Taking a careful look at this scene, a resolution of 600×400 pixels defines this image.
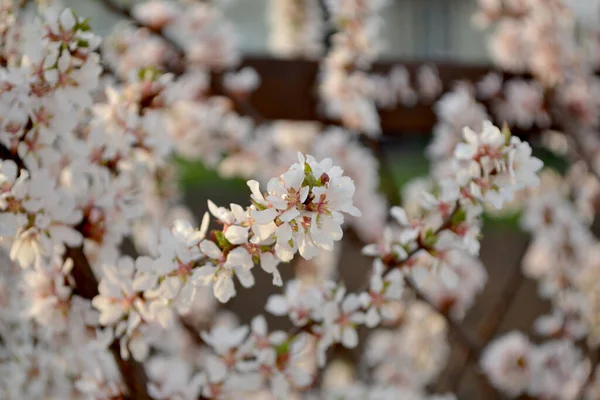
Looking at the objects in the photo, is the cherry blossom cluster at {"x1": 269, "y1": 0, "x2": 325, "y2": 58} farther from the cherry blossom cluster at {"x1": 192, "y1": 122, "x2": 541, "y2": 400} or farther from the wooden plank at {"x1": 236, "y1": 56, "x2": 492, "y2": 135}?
the cherry blossom cluster at {"x1": 192, "y1": 122, "x2": 541, "y2": 400}

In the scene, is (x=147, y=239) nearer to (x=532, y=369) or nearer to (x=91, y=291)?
(x=91, y=291)

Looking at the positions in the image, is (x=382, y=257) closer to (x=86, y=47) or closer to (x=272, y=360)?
(x=272, y=360)

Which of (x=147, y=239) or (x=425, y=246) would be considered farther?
(x=147, y=239)

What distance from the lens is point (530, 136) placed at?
1563 millimetres

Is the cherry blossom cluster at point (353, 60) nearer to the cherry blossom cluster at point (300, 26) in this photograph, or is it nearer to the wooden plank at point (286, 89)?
the wooden plank at point (286, 89)

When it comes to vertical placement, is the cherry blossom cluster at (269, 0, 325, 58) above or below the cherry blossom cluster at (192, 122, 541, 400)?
below

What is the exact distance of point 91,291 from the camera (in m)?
0.65

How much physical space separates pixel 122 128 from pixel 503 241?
→ 15.8ft

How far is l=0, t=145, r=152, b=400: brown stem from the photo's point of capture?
62cm

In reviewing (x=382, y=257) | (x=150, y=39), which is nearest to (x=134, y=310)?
(x=382, y=257)

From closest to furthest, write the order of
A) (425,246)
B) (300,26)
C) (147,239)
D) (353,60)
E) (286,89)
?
(425,246)
(147,239)
(353,60)
(286,89)
(300,26)

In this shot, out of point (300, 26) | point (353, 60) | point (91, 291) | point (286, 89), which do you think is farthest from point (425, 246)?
point (300, 26)

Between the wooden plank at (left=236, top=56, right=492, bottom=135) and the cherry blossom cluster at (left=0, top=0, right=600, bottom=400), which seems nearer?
the cherry blossom cluster at (left=0, top=0, right=600, bottom=400)

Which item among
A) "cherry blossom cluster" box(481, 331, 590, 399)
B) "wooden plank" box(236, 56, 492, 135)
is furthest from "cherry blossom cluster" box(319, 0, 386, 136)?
"cherry blossom cluster" box(481, 331, 590, 399)
